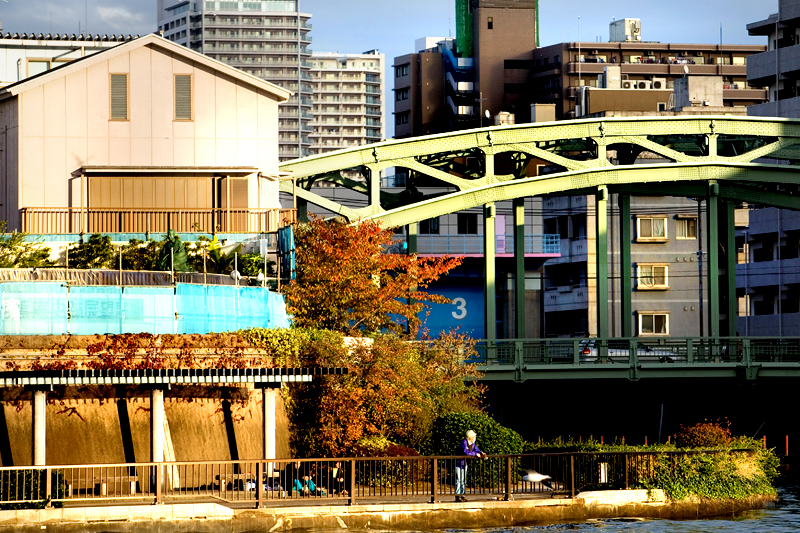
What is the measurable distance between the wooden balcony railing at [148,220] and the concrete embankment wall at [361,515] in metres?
16.1

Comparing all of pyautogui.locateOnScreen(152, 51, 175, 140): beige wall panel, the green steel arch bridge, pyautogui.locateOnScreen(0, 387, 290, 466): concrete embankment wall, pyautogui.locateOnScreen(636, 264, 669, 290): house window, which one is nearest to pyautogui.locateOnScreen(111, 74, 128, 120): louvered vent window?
pyautogui.locateOnScreen(152, 51, 175, 140): beige wall panel

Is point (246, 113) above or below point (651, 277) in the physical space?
above

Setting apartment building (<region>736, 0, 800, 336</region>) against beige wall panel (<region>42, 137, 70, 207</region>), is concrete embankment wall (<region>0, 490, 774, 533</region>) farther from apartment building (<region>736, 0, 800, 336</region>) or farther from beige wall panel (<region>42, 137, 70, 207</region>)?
apartment building (<region>736, 0, 800, 336</region>)

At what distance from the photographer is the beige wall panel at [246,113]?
46406 millimetres

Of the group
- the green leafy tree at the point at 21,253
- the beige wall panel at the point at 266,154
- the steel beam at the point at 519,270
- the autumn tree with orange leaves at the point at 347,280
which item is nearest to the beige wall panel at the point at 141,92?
the beige wall panel at the point at 266,154

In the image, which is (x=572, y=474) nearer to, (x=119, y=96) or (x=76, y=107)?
(x=119, y=96)

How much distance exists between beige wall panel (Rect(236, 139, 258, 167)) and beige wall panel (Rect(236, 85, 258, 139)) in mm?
170

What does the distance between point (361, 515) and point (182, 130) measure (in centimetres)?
2002

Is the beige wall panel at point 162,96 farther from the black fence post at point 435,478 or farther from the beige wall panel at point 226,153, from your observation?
the black fence post at point 435,478

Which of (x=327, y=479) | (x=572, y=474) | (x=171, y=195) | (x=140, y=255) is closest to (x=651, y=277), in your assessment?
(x=171, y=195)

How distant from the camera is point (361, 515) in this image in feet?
96.3

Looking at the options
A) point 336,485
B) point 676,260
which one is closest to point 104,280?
point 336,485

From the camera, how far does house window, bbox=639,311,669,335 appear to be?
7962cm

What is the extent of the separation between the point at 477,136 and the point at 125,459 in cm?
2472
